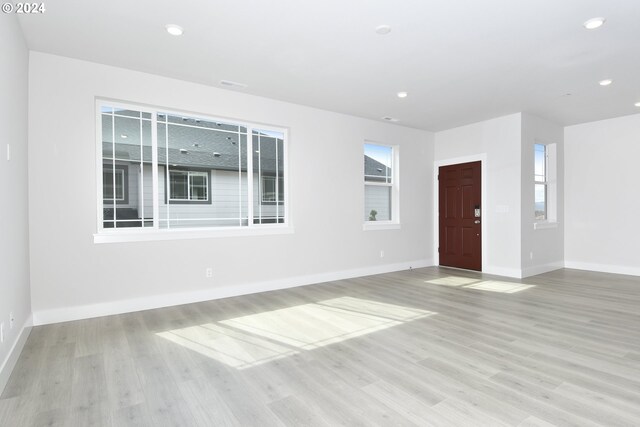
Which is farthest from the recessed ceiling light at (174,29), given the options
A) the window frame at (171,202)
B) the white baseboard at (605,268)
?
the white baseboard at (605,268)

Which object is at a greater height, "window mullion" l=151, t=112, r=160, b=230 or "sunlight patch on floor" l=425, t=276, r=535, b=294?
"window mullion" l=151, t=112, r=160, b=230

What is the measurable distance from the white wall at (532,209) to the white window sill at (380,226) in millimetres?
2151

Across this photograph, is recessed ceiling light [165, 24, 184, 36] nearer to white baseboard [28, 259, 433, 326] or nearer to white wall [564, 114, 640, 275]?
white baseboard [28, 259, 433, 326]

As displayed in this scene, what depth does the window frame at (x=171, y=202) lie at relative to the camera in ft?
13.0

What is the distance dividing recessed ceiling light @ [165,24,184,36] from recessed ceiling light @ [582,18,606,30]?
358cm

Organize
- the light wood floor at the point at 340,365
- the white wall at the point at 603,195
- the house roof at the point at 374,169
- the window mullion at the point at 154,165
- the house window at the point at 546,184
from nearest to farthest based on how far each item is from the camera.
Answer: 1. the light wood floor at the point at 340,365
2. the window mullion at the point at 154,165
3. the white wall at the point at 603,195
4. the house roof at the point at 374,169
5. the house window at the point at 546,184

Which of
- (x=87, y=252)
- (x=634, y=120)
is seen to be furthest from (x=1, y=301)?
(x=634, y=120)

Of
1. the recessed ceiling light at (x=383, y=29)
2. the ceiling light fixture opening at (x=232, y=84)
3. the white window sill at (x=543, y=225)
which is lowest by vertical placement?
the white window sill at (x=543, y=225)

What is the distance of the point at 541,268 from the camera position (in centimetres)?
637

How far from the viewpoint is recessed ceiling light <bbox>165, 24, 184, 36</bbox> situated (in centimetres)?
310

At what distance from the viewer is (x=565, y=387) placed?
232cm

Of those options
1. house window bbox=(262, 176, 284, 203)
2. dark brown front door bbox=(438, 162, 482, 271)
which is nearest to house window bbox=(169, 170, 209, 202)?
house window bbox=(262, 176, 284, 203)

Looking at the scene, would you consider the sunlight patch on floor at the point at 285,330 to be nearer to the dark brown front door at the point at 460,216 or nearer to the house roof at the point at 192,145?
the house roof at the point at 192,145

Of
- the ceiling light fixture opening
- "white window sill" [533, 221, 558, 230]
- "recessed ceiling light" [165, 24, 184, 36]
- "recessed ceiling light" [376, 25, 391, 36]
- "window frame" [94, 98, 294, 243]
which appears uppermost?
the ceiling light fixture opening
